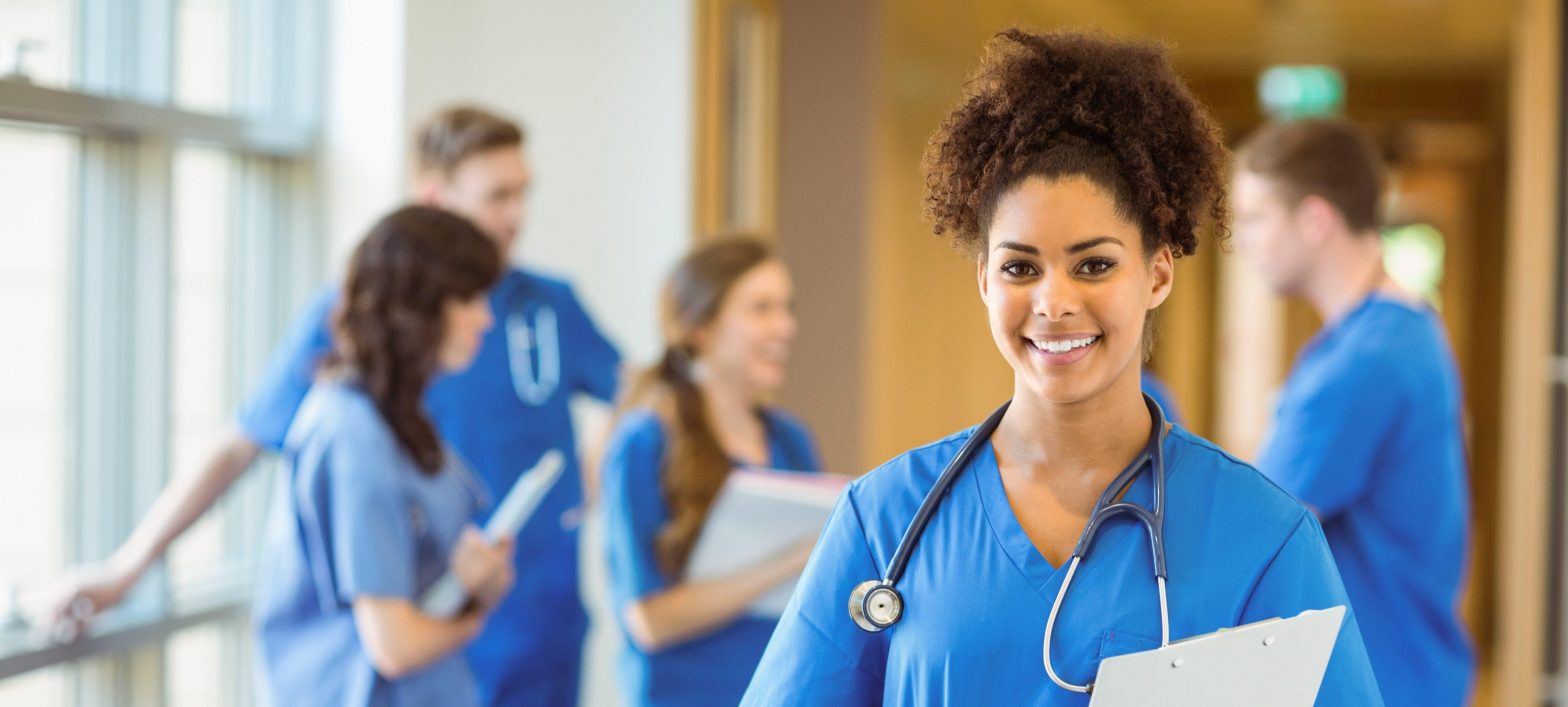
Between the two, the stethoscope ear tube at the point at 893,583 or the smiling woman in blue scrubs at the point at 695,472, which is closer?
the stethoscope ear tube at the point at 893,583

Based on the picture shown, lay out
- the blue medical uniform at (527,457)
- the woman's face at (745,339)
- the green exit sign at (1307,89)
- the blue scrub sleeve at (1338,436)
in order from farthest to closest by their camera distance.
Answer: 1. the green exit sign at (1307,89)
2. the blue medical uniform at (527,457)
3. the woman's face at (745,339)
4. the blue scrub sleeve at (1338,436)

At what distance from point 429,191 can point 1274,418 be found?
53.1 inches

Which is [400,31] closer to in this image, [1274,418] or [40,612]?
[40,612]

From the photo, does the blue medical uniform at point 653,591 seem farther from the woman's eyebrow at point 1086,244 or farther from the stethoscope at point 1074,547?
the woman's eyebrow at point 1086,244

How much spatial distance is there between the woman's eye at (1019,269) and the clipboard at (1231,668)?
10.3 inches

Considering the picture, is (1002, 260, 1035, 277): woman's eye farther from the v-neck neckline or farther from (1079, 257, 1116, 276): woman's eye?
the v-neck neckline

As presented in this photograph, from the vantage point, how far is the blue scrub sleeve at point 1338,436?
6.15ft

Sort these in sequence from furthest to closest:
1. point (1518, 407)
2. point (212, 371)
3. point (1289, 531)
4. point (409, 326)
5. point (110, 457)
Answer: point (1518, 407) < point (212, 371) < point (110, 457) < point (409, 326) < point (1289, 531)

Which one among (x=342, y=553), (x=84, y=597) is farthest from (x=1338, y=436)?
(x=84, y=597)

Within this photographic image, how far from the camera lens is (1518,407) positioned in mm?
3574

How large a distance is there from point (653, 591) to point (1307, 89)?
613 centimetres

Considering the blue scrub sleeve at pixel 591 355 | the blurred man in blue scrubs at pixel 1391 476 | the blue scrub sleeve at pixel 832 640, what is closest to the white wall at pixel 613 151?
the blue scrub sleeve at pixel 591 355

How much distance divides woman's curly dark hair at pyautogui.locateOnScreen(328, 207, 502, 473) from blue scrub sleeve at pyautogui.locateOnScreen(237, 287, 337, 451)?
319 mm

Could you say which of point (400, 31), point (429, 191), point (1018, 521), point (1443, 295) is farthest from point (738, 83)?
point (1443, 295)
